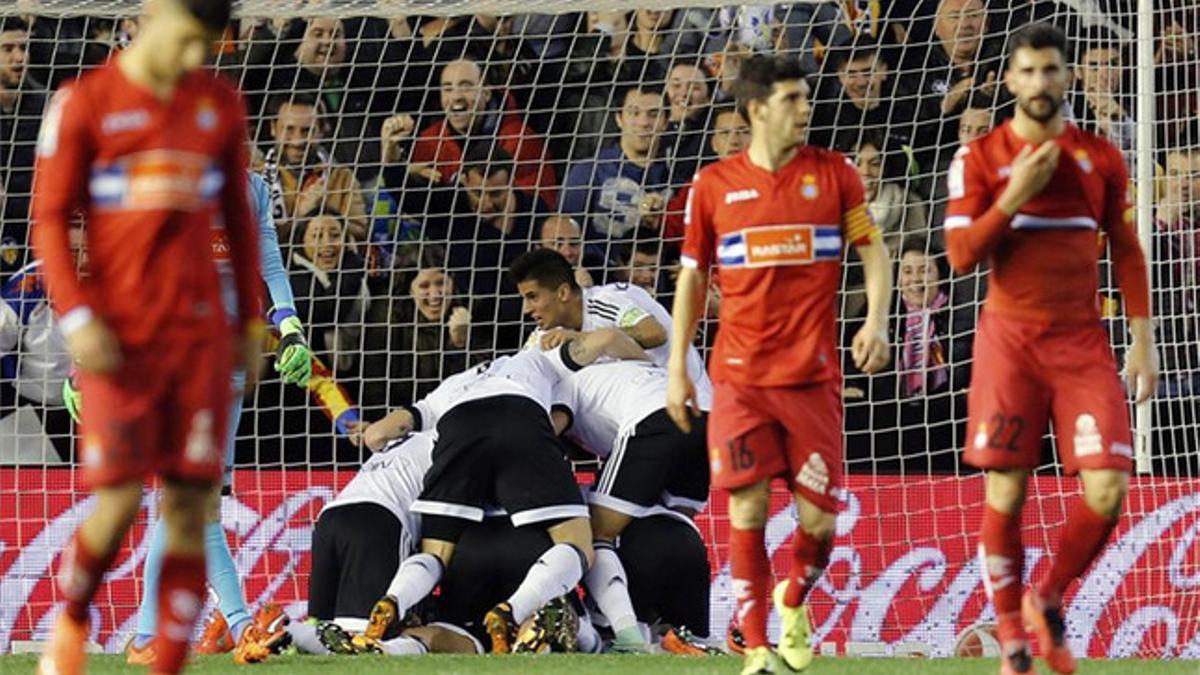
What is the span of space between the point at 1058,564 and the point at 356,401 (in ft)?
17.4

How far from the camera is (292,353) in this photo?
8711 millimetres

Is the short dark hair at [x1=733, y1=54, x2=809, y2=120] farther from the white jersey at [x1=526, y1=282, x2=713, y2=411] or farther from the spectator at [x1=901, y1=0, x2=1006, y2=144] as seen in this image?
the spectator at [x1=901, y1=0, x2=1006, y2=144]

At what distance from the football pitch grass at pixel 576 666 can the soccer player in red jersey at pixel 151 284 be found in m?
2.34

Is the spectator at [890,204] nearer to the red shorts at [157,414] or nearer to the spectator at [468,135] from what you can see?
the spectator at [468,135]

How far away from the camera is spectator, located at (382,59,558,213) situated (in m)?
11.8

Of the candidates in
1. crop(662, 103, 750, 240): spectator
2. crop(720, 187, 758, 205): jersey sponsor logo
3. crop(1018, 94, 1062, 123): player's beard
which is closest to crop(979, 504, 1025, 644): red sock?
crop(1018, 94, 1062, 123): player's beard

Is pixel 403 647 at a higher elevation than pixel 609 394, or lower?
lower

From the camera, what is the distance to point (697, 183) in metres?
7.47

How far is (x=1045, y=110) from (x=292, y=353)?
3.21 meters

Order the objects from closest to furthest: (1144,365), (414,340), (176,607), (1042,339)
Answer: (176,607) < (1042,339) < (1144,365) < (414,340)

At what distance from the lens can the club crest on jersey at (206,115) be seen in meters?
5.75

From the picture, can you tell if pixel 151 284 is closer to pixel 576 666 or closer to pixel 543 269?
pixel 576 666

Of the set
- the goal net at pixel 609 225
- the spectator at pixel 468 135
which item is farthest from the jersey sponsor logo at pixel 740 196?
the spectator at pixel 468 135

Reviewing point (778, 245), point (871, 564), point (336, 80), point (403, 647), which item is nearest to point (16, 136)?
point (336, 80)
